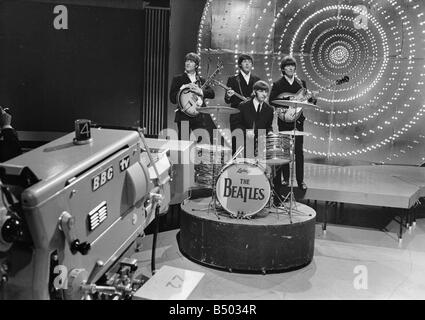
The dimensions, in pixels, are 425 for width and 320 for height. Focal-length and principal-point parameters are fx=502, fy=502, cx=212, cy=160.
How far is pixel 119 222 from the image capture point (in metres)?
2.56

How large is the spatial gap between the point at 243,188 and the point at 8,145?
7.12 feet

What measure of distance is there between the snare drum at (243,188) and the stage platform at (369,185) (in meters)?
1.28

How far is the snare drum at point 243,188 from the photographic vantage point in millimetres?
4789

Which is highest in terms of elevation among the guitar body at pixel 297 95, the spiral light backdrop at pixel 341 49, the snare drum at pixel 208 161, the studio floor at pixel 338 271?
the spiral light backdrop at pixel 341 49

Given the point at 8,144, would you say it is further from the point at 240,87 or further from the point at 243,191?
the point at 240,87

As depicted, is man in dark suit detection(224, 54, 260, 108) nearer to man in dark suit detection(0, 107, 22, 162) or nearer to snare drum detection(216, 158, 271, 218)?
snare drum detection(216, 158, 271, 218)

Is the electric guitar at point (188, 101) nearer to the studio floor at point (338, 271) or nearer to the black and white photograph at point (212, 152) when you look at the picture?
the black and white photograph at point (212, 152)

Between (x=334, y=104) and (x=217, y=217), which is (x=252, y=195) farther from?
(x=334, y=104)

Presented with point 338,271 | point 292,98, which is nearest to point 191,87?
point 292,98

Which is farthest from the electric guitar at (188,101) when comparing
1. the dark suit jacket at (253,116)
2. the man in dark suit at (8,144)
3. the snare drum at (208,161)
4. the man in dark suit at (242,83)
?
the man in dark suit at (8,144)

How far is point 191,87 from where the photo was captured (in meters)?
6.06

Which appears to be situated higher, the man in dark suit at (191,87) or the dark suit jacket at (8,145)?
the man in dark suit at (191,87)

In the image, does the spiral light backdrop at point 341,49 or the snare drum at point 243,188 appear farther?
the spiral light backdrop at point 341,49
